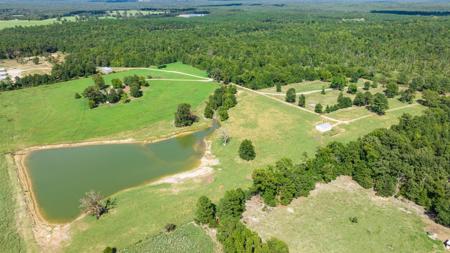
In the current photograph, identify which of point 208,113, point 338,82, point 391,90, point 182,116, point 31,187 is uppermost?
point 338,82

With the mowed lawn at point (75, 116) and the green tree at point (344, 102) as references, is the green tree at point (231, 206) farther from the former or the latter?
the green tree at point (344, 102)

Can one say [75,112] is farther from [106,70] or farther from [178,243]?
[178,243]

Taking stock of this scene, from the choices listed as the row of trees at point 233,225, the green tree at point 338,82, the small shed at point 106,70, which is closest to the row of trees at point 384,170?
the row of trees at point 233,225

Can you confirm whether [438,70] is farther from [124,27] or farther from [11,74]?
[124,27]

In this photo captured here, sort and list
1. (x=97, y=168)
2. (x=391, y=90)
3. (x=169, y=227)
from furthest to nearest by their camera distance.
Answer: (x=391, y=90) < (x=97, y=168) < (x=169, y=227)

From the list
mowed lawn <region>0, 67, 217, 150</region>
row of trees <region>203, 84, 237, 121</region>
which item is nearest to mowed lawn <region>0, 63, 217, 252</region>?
Answer: mowed lawn <region>0, 67, 217, 150</region>

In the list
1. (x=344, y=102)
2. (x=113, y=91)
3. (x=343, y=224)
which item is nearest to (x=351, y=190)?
(x=343, y=224)
